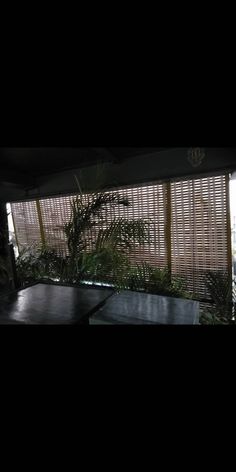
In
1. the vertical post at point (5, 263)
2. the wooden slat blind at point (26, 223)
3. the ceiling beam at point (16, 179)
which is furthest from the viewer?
the wooden slat blind at point (26, 223)

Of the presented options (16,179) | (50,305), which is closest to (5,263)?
(16,179)

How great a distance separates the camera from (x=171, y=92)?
2.02 feet

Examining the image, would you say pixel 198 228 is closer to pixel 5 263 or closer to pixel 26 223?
pixel 5 263

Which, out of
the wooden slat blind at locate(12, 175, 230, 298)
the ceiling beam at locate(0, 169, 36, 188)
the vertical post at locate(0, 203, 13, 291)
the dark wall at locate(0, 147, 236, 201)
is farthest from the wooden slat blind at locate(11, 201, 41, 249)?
the wooden slat blind at locate(12, 175, 230, 298)

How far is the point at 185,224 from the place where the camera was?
3.13 meters

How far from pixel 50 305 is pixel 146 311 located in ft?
2.49

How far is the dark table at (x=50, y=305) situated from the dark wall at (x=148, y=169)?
1336 millimetres

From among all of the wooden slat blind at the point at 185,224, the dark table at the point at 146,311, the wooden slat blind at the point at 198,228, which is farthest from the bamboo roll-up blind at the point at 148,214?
the dark table at the point at 146,311

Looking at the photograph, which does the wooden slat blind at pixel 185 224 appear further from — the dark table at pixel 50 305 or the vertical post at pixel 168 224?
the dark table at pixel 50 305

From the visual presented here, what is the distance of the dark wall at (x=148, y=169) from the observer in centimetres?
265

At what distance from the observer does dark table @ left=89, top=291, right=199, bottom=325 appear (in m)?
1.17

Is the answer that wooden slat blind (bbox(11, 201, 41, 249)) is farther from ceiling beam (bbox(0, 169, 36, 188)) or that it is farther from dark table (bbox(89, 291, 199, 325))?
dark table (bbox(89, 291, 199, 325))
